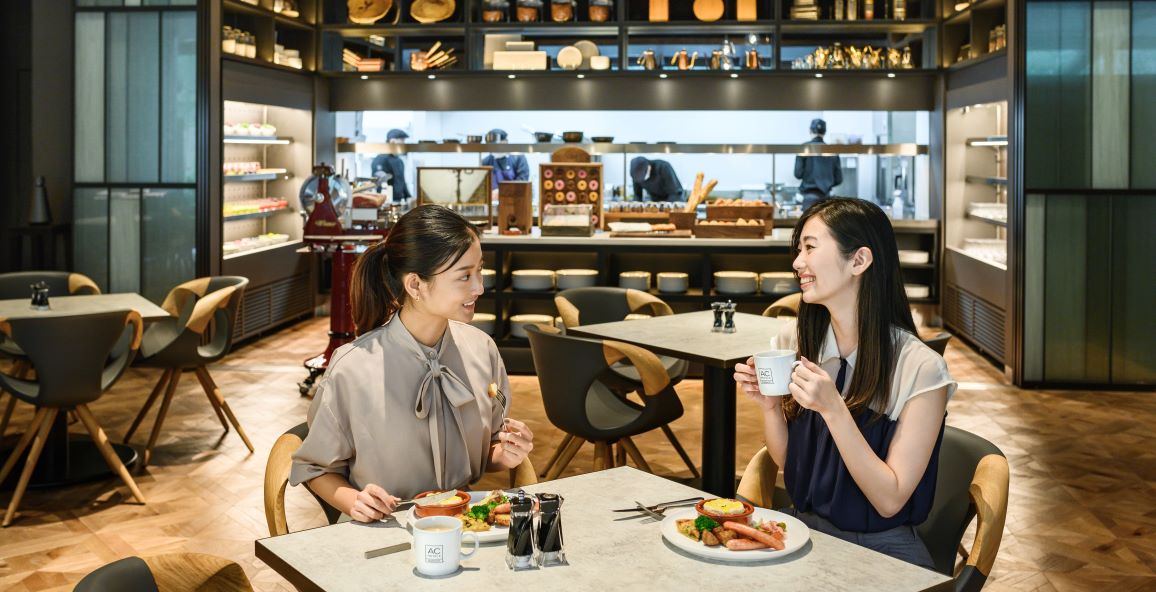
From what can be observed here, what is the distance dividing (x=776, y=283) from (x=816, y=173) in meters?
3.43

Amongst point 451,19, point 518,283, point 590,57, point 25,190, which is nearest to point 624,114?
point 590,57

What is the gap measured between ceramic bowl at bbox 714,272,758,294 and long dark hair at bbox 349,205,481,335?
17.1 feet

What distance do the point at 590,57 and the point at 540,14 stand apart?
623 mm

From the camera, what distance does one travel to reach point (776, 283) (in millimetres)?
7855

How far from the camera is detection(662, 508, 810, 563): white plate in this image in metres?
1.95

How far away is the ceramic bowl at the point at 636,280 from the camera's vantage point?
305 inches

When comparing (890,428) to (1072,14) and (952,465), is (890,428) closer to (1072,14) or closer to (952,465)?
(952,465)

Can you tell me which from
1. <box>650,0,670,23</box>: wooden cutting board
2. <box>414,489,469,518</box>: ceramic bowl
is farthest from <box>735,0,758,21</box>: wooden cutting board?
<box>414,489,469,518</box>: ceramic bowl

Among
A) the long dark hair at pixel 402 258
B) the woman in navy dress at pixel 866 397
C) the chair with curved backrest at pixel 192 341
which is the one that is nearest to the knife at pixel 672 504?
the woman in navy dress at pixel 866 397

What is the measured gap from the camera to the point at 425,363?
2.57 m

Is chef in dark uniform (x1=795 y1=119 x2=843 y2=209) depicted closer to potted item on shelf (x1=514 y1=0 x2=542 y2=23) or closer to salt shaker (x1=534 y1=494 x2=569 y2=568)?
potted item on shelf (x1=514 y1=0 x2=542 y2=23)

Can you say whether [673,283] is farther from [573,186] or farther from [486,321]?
[486,321]

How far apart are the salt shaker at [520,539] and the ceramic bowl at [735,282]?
233 inches

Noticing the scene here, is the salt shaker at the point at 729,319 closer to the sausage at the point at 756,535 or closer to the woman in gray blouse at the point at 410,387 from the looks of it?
the woman in gray blouse at the point at 410,387
